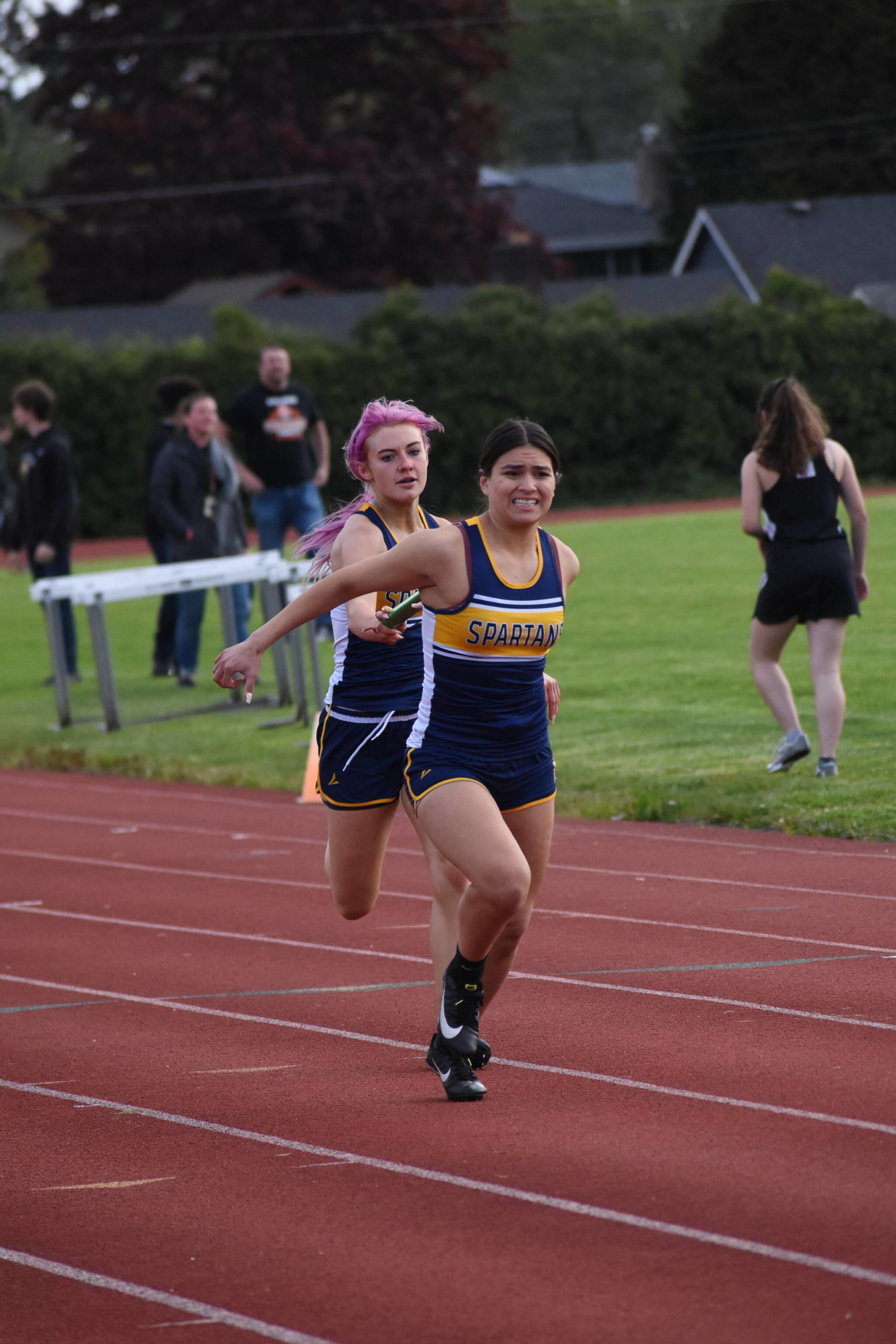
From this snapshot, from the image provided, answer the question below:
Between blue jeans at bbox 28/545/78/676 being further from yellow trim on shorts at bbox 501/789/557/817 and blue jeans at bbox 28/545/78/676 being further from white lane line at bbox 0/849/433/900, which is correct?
yellow trim on shorts at bbox 501/789/557/817

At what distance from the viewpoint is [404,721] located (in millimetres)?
6008

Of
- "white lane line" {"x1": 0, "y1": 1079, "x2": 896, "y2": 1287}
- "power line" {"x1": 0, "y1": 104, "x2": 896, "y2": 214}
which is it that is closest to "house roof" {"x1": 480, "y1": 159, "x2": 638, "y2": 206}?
"power line" {"x1": 0, "y1": 104, "x2": 896, "y2": 214}

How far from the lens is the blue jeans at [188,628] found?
15039 millimetres

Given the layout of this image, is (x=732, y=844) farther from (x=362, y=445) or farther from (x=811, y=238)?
(x=811, y=238)

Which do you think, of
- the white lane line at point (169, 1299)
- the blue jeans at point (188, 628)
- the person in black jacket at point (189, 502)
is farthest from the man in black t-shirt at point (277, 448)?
the white lane line at point (169, 1299)

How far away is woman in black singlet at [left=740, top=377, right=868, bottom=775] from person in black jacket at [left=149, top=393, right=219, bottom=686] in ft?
19.7

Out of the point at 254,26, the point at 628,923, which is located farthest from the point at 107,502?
the point at 628,923

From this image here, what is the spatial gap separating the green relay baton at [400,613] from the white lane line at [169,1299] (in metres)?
2.13

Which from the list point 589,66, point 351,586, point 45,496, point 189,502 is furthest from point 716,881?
point 589,66

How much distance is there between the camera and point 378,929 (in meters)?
7.61

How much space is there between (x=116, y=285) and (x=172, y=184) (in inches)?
163

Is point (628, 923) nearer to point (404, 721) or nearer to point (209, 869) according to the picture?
point (404, 721)

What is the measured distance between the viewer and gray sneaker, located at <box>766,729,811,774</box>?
32.6 feet

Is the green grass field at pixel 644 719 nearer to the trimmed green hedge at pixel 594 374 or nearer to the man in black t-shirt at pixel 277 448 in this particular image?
the man in black t-shirt at pixel 277 448
